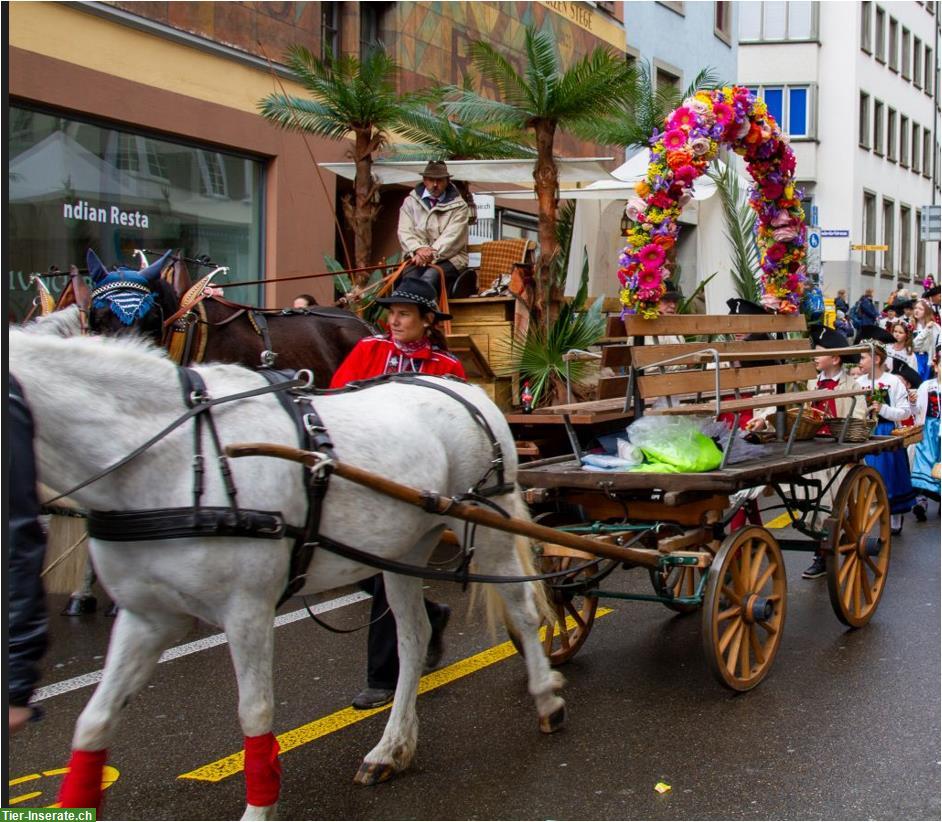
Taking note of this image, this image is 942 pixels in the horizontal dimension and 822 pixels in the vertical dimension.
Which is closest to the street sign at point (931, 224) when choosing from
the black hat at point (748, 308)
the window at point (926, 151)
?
the black hat at point (748, 308)

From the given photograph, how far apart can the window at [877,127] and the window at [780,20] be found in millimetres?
4155

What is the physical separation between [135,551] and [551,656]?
2846 millimetres

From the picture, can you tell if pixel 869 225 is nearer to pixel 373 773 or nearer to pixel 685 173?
pixel 685 173

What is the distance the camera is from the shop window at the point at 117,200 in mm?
11508

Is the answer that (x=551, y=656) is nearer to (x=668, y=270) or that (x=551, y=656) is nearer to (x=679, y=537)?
(x=679, y=537)

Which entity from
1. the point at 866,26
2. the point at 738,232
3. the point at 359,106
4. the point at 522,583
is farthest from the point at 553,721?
the point at 866,26

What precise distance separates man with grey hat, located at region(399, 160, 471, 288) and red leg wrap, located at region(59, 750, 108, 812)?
7.08 metres

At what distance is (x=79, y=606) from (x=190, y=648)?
46.0 inches

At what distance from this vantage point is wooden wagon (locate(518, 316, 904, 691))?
17.1 ft

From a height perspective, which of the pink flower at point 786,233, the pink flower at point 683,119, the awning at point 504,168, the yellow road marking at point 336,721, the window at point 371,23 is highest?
the window at point 371,23

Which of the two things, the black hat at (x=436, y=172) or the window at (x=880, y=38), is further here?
the window at (x=880, y=38)

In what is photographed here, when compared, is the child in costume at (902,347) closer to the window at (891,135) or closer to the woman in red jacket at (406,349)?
the woman in red jacket at (406,349)

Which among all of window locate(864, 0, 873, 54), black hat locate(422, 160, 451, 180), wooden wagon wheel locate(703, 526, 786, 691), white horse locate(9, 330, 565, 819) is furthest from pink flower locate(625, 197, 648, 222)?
window locate(864, 0, 873, 54)

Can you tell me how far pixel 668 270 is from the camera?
242 inches
